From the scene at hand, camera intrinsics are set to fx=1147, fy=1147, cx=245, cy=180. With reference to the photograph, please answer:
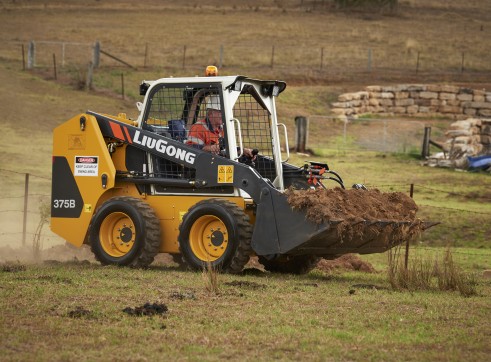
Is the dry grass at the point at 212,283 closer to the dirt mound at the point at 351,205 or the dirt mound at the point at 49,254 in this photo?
the dirt mound at the point at 351,205

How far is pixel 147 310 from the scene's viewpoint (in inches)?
454

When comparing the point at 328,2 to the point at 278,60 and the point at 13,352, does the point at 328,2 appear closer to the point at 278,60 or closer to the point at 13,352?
the point at 278,60

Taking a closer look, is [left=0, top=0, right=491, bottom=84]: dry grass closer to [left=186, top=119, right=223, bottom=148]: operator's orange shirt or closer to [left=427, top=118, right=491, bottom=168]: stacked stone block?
[left=427, top=118, right=491, bottom=168]: stacked stone block

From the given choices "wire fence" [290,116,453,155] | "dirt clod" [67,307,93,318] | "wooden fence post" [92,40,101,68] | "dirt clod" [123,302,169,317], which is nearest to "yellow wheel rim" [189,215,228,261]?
"dirt clod" [123,302,169,317]

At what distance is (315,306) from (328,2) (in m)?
65.4

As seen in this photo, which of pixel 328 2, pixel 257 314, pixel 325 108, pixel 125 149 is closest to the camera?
pixel 257 314

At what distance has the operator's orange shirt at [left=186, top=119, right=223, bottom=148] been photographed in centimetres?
1594

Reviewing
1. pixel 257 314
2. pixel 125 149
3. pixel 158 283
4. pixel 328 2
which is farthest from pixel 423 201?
pixel 328 2

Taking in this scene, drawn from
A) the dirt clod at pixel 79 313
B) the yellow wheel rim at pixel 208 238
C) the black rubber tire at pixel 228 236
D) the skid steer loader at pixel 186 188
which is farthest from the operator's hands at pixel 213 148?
the dirt clod at pixel 79 313

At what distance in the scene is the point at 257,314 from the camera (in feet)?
38.7

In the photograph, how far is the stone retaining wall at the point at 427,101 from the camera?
4653cm

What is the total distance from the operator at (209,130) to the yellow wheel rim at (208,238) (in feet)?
3.36

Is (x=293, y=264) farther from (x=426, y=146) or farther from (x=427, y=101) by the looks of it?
(x=427, y=101)

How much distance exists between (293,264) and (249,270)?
2.30 ft
